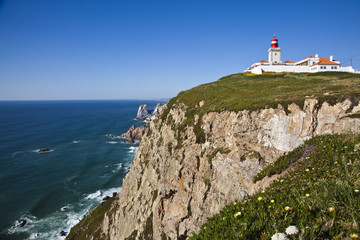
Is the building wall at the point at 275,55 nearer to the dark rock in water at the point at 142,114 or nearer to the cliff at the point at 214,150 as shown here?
the cliff at the point at 214,150

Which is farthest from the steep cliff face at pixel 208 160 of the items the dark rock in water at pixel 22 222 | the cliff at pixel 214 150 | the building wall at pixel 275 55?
the building wall at pixel 275 55

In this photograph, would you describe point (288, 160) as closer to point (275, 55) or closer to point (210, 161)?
point (210, 161)

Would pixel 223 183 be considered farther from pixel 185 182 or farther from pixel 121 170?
pixel 121 170

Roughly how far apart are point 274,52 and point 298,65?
7319 millimetres

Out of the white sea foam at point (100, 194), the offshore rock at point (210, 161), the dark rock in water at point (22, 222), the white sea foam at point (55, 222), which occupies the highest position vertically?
the offshore rock at point (210, 161)

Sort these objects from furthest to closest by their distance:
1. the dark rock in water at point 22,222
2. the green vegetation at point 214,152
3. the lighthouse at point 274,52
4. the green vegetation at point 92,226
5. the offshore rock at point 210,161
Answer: the lighthouse at point 274,52
the dark rock in water at point 22,222
the green vegetation at point 92,226
the green vegetation at point 214,152
the offshore rock at point 210,161

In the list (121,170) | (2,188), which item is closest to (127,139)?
(121,170)

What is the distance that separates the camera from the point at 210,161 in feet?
70.0

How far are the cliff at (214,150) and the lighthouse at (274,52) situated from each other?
2773 cm

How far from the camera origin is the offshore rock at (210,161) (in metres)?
16.4

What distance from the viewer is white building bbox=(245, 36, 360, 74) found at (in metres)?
43.1

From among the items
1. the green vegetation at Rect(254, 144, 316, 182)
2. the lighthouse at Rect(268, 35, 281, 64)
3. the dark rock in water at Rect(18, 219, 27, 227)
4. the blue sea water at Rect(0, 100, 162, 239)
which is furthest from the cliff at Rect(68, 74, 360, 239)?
the lighthouse at Rect(268, 35, 281, 64)

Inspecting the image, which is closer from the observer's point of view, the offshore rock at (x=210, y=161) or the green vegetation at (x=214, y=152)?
the offshore rock at (x=210, y=161)

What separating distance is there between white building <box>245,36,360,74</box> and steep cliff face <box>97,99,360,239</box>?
29.8 m
